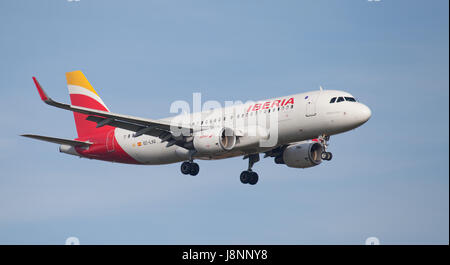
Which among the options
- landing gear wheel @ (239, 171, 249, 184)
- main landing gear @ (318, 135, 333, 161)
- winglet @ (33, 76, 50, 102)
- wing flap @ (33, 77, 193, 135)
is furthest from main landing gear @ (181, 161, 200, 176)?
winglet @ (33, 76, 50, 102)

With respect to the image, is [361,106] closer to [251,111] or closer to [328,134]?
[328,134]

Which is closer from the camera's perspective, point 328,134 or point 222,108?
point 328,134

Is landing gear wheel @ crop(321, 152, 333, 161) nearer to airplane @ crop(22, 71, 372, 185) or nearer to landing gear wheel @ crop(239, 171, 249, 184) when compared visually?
airplane @ crop(22, 71, 372, 185)

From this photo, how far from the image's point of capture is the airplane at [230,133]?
5069cm

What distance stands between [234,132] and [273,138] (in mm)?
2726

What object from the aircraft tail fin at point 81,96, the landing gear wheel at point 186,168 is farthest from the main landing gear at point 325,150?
the aircraft tail fin at point 81,96

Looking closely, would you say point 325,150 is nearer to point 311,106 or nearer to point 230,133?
point 311,106

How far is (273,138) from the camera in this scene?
52.0m

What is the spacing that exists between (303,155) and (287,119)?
7215 mm

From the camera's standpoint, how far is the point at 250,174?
59469 millimetres

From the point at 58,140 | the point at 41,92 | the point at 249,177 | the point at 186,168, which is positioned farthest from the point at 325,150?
the point at 58,140

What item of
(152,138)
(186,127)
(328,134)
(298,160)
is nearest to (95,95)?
(152,138)

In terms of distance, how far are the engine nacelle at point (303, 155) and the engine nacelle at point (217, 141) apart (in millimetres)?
7248

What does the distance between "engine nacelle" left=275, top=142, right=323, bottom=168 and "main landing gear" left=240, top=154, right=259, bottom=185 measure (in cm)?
248
